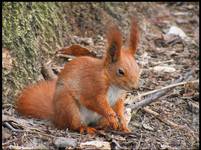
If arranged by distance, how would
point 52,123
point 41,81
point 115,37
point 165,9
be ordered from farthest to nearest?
1. point 165,9
2. point 41,81
3. point 52,123
4. point 115,37

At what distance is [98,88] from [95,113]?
25 centimetres

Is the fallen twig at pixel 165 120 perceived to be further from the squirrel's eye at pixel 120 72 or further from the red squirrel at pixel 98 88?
the squirrel's eye at pixel 120 72

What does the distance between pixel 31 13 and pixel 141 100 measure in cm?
115

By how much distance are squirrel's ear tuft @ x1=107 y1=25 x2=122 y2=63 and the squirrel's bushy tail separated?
2.03 feet

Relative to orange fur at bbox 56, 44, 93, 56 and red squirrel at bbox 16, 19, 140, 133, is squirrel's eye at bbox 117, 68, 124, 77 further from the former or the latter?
orange fur at bbox 56, 44, 93, 56

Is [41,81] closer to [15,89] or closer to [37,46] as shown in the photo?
[15,89]

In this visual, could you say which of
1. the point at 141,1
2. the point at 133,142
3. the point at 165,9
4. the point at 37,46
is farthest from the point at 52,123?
the point at 165,9

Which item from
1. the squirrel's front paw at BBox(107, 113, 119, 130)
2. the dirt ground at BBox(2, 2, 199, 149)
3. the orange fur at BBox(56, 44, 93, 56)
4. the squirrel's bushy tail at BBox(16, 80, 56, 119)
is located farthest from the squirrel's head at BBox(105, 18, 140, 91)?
the orange fur at BBox(56, 44, 93, 56)

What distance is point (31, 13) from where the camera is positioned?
15.9 feet

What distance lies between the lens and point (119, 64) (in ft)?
12.5

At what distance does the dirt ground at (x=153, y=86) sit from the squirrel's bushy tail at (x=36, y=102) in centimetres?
6

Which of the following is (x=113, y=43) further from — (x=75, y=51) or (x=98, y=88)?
(x=75, y=51)

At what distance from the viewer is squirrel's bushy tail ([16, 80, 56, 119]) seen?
4.16 metres

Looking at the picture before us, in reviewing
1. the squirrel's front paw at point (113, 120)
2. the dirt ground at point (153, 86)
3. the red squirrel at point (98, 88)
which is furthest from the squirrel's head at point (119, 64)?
the dirt ground at point (153, 86)
